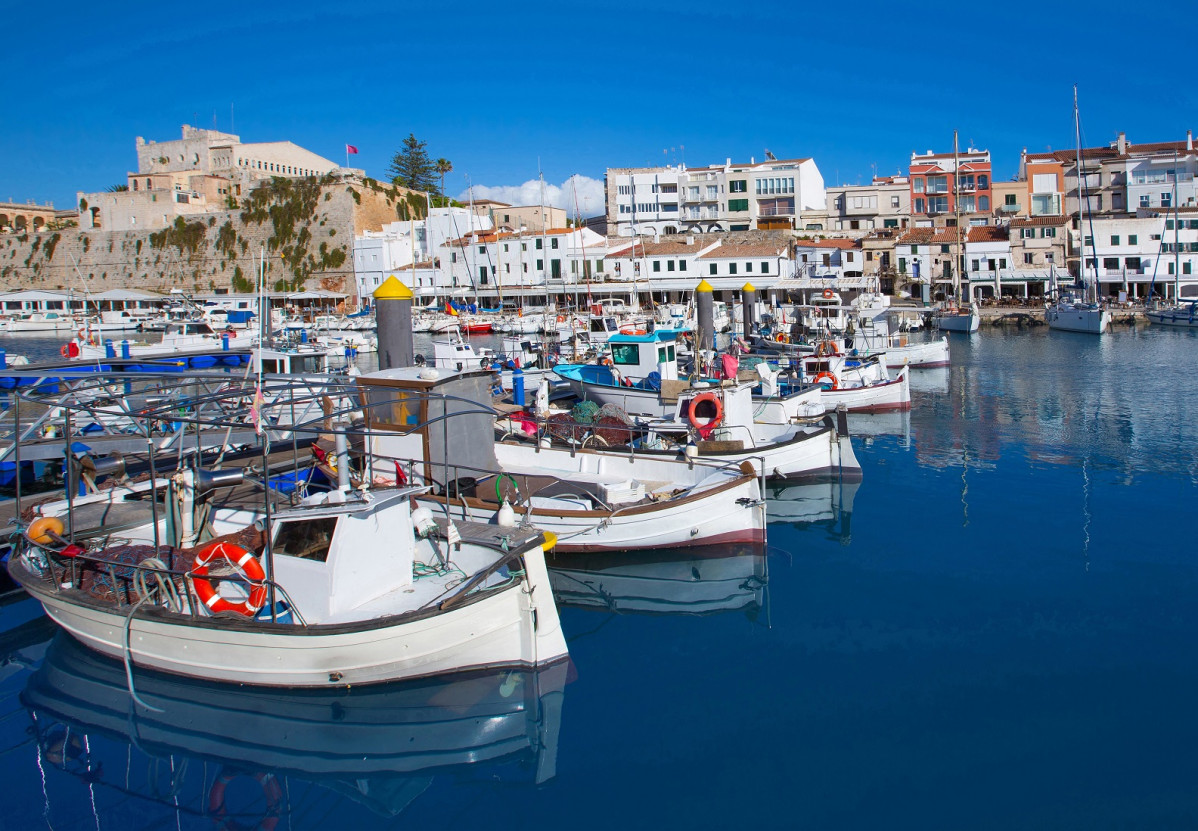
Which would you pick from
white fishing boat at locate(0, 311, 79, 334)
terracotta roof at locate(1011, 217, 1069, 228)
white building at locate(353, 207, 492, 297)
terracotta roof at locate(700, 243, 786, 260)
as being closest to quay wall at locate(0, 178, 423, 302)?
white building at locate(353, 207, 492, 297)

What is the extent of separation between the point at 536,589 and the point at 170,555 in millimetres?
4028

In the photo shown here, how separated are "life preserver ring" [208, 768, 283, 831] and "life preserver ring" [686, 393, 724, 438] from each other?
10190 mm

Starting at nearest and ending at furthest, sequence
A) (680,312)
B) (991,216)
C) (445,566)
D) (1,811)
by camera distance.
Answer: (1,811)
(445,566)
(680,312)
(991,216)

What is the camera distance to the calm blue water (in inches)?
285

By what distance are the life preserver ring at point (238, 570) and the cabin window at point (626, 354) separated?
48.1ft

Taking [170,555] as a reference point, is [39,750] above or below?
below

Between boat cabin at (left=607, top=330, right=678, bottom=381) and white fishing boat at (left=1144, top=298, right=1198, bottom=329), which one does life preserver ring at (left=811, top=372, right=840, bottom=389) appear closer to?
boat cabin at (left=607, top=330, right=678, bottom=381)

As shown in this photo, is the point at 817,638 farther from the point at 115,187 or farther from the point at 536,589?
the point at 115,187

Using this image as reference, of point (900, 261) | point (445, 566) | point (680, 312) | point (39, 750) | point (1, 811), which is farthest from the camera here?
point (900, 261)

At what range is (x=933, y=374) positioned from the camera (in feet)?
111

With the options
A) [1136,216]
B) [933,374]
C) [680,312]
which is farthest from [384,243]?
[1136,216]

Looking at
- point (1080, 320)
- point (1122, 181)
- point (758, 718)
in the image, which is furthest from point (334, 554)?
point (1122, 181)

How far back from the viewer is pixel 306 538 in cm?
892

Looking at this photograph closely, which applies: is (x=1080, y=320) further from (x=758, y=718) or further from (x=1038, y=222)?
→ (x=758, y=718)
